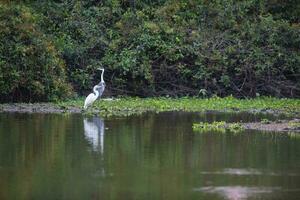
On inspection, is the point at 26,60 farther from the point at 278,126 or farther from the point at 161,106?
the point at 278,126

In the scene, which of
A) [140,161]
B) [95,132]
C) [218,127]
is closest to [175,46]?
[218,127]

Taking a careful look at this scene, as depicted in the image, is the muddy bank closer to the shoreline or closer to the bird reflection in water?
the shoreline

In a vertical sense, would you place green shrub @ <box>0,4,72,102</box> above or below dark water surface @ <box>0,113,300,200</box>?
above

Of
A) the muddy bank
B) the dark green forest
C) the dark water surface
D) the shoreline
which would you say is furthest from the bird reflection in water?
the dark green forest

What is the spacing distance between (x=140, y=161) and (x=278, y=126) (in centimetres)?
669

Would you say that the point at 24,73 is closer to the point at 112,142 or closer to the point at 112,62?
the point at 112,62

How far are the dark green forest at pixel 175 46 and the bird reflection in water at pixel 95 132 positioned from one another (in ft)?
25.4

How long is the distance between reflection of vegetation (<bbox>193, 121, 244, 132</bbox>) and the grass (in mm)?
4118

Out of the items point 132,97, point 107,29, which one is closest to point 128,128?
point 132,97

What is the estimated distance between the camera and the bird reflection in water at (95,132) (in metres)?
19.6

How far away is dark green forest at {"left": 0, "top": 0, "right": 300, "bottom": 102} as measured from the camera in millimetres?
34062

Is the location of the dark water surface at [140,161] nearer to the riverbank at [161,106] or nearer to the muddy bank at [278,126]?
the muddy bank at [278,126]

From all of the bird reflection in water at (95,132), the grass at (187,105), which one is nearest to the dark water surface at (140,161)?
the bird reflection in water at (95,132)

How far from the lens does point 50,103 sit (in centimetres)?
3086
